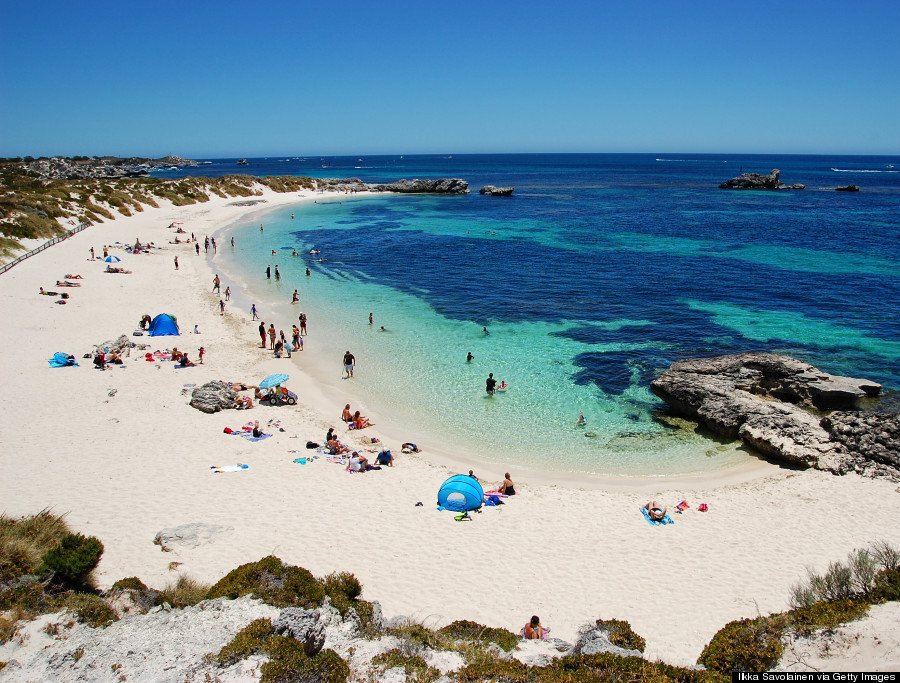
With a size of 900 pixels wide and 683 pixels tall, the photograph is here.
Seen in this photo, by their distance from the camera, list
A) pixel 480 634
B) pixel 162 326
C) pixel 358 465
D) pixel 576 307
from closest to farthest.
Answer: pixel 480 634 → pixel 358 465 → pixel 162 326 → pixel 576 307

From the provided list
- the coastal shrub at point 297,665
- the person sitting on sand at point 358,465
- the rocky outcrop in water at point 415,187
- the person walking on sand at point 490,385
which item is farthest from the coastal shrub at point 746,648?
the rocky outcrop in water at point 415,187

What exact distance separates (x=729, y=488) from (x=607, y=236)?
47240 millimetres

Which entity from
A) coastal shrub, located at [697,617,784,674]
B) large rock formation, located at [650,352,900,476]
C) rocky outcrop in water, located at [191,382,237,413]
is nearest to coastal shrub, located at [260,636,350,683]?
coastal shrub, located at [697,617,784,674]

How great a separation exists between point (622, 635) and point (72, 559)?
32.4 ft

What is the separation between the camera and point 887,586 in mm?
8734

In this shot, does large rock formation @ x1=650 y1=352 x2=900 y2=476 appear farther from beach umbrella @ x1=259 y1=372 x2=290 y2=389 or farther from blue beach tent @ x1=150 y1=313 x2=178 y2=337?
blue beach tent @ x1=150 y1=313 x2=178 y2=337

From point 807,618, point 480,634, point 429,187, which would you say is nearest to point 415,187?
point 429,187

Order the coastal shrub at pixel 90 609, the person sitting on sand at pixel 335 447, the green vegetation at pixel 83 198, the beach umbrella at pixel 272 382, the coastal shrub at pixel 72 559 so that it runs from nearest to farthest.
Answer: the coastal shrub at pixel 90 609
the coastal shrub at pixel 72 559
the person sitting on sand at pixel 335 447
the beach umbrella at pixel 272 382
the green vegetation at pixel 83 198

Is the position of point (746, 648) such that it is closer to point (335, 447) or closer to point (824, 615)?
point (824, 615)

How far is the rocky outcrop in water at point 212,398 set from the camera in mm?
19328

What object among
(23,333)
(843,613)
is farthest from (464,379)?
(23,333)

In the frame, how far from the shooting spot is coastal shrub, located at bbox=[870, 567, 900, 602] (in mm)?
8547

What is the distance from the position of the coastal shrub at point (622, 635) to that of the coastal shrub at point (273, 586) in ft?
16.7

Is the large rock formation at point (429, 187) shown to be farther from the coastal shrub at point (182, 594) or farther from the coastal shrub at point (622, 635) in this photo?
the coastal shrub at point (622, 635)
